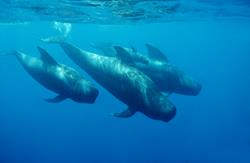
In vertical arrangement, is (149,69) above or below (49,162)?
above

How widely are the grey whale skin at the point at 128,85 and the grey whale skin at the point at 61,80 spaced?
92 cm

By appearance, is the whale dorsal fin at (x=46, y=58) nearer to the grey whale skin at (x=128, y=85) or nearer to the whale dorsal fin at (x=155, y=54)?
the grey whale skin at (x=128, y=85)

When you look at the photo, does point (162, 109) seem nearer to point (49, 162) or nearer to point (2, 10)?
point (2, 10)

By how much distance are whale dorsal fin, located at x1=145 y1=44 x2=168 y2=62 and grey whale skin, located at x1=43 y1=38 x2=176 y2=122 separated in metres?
3.12

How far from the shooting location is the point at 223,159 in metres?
44.1

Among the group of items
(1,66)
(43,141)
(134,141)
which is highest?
(134,141)

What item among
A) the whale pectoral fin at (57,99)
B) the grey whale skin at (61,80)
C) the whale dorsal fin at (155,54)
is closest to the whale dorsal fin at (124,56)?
the grey whale skin at (61,80)

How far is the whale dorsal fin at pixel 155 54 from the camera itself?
1596cm

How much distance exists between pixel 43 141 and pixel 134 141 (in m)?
16.6

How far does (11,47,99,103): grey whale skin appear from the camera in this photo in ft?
37.5

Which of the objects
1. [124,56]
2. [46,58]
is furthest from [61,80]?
[124,56]

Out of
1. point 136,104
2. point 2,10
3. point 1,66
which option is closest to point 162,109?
point 136,104

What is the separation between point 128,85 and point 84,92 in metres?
1.45

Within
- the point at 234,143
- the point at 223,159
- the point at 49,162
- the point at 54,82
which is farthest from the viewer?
the point at 234,143
